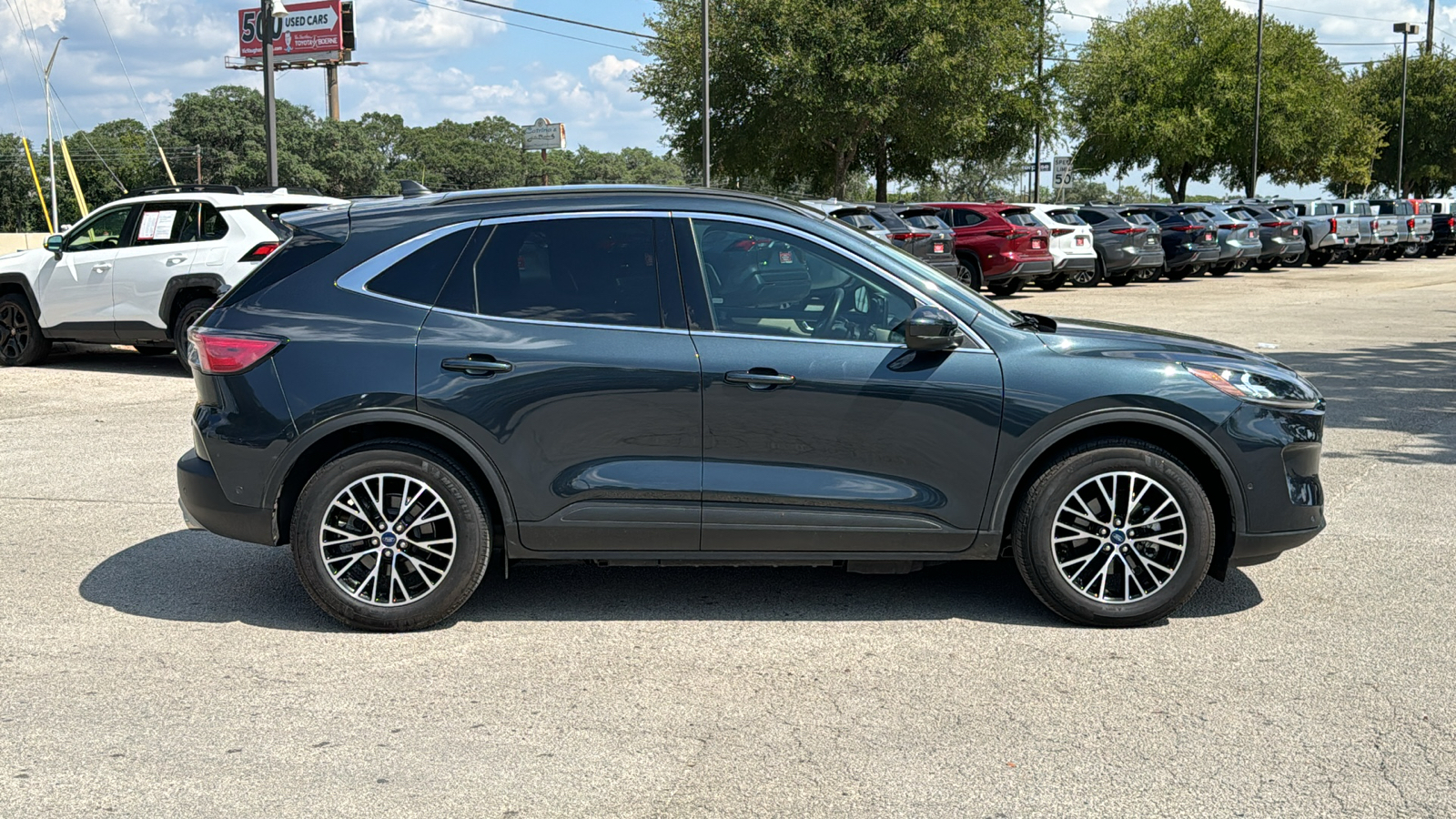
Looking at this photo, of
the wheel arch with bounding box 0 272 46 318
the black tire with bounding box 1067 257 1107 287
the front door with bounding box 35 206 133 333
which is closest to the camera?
the front door with bounding box 35 206 133 333

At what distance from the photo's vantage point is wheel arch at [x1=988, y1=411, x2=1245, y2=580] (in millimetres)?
5055

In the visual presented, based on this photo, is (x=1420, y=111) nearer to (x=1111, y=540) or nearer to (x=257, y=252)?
(x=257, y=252)

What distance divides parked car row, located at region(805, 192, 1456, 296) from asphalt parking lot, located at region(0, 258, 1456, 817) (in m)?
10.4

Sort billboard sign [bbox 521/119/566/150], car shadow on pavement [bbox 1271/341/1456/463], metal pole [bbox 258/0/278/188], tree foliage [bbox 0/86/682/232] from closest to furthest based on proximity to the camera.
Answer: car shadow on pavement [bbox 1271/341/1456/463], metal pole [bbox 258/0/278/188], billboard sign [bbox 521/119/566/150], tree foliage [bbox 0/86/682/232]

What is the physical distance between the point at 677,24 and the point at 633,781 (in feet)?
119

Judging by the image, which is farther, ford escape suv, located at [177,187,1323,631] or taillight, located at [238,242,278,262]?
taillight, located at [238,242,278,262]

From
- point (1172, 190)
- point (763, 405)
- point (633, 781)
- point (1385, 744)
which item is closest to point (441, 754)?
point (633, 781)

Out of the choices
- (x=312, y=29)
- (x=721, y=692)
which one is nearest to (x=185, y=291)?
(x=721, y=692)

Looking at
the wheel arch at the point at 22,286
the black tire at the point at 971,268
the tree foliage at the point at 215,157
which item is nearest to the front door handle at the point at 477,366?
the wheel arch at the point at 22,286

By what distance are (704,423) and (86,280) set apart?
34.7ft

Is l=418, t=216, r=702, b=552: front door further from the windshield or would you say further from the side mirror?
the side mirror

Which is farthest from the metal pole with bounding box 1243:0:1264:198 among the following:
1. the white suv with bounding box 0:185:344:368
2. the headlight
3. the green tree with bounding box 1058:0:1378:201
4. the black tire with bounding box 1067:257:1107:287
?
the headlight

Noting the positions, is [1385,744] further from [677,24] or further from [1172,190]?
[1172,190]

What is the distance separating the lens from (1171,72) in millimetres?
50188
